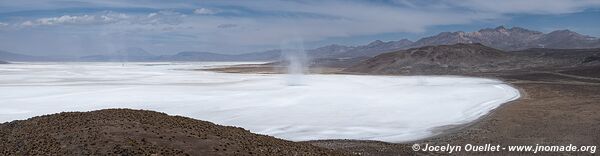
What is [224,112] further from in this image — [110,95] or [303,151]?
[303,151]

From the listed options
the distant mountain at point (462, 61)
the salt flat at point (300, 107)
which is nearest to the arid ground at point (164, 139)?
the salt flat at point (300, 107)

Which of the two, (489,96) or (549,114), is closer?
(549,114)

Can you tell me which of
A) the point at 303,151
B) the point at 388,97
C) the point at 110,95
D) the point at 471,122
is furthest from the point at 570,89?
the point at 303,151

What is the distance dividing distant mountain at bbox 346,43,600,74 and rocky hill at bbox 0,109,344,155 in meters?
75.1

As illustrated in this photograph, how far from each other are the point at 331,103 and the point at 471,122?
10.0 m

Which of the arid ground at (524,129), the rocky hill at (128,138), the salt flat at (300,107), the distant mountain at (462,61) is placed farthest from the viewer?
the distant mountain at (462,61)

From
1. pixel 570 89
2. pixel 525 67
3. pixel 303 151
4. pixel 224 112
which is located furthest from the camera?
pixel 525 67

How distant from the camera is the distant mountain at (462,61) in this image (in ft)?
291

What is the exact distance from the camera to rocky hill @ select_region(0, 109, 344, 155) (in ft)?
35.0

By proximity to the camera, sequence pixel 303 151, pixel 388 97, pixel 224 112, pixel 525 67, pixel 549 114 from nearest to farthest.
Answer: pixel 303 151, pixel 549 114, pixel 224 112, pixel 388 97, pixel 525 67

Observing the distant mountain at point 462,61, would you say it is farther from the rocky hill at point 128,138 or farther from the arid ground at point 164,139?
the rocky hill at point 128,138

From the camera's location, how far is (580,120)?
22.6m

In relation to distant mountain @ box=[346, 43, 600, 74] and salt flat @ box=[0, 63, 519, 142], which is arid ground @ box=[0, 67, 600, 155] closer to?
salt flat @ box=[0, 63, 519, 142]

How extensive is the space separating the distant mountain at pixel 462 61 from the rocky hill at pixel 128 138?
75084mm
